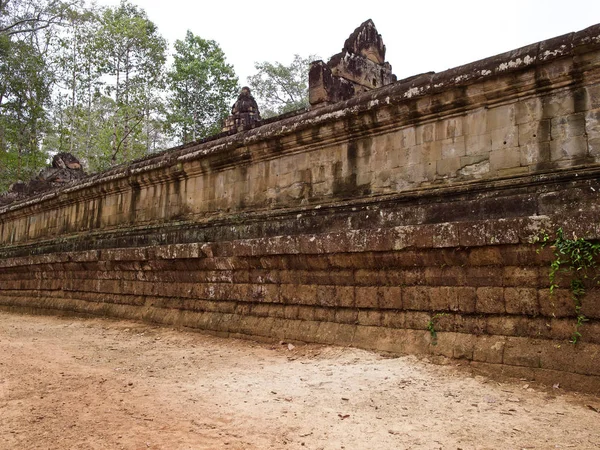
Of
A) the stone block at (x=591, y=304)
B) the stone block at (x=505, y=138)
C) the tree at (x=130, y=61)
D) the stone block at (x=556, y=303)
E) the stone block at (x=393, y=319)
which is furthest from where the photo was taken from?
the tree at (x=130, y=61)

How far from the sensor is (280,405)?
11.6 feet

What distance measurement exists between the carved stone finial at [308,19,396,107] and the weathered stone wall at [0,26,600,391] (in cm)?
124

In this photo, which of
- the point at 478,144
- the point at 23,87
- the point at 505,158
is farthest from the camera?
the point at 23,87

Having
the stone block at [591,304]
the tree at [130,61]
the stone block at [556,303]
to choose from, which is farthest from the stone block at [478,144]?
the tree at [130,61]

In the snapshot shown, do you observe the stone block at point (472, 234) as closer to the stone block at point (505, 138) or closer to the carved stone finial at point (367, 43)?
the stone block at point (505, 138)

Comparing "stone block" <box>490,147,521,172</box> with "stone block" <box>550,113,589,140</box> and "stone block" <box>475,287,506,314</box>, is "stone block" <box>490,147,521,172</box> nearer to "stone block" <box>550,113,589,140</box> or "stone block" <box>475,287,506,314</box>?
"stone block" <box>550,113,589,140</box>

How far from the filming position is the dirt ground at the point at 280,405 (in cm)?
287

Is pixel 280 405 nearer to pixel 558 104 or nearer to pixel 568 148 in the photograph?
pixel 568 148

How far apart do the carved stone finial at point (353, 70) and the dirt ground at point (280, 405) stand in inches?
145

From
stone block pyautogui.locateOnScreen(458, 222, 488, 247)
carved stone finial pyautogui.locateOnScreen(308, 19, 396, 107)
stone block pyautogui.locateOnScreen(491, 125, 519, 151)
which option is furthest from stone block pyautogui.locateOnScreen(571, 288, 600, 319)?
carved stone finial pyautogui.locateOnScreen(308, 19, 396, 107)

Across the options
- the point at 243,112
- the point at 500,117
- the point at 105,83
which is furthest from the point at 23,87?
the point at 500,117

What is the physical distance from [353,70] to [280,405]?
230 inches

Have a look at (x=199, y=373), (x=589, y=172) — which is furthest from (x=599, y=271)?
(x=199, y=373)

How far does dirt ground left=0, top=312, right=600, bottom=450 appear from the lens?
9.42ft
